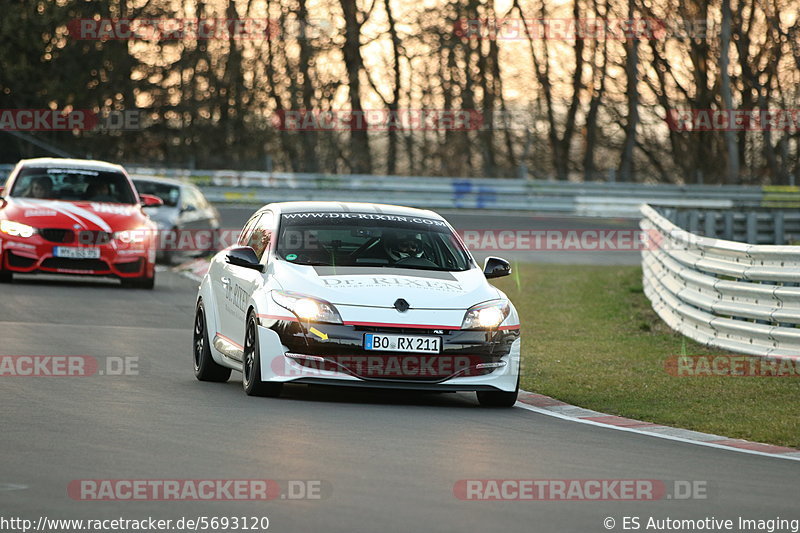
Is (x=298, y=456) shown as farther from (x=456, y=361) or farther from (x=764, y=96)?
(x=764, y=96)

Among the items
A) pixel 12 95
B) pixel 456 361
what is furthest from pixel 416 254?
pixel 12 95

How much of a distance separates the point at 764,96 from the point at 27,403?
131 ft

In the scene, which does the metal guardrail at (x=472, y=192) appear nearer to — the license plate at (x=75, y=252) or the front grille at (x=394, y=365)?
the license plate at (x=75, y=252)

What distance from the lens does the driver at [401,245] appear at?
474 inches

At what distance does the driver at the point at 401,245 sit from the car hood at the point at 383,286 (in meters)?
0.31

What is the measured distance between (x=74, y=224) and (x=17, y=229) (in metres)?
0.71

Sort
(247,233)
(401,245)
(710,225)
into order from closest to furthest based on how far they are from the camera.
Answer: (401,245) < (247,233) < (710,225)

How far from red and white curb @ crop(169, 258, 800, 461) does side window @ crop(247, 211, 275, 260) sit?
2.29 metres

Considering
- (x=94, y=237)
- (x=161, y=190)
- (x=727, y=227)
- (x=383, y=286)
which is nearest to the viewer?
(x=383, y=286)

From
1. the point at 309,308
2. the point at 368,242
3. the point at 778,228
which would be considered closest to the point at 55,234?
the point at 368,242

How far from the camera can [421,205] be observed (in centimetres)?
4122

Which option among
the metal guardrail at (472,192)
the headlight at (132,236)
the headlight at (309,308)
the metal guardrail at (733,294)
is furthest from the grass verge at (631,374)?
the metal guardrail at (472,192)

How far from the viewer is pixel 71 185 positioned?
21109 mm

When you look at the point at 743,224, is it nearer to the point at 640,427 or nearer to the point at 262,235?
the point at 262,235
